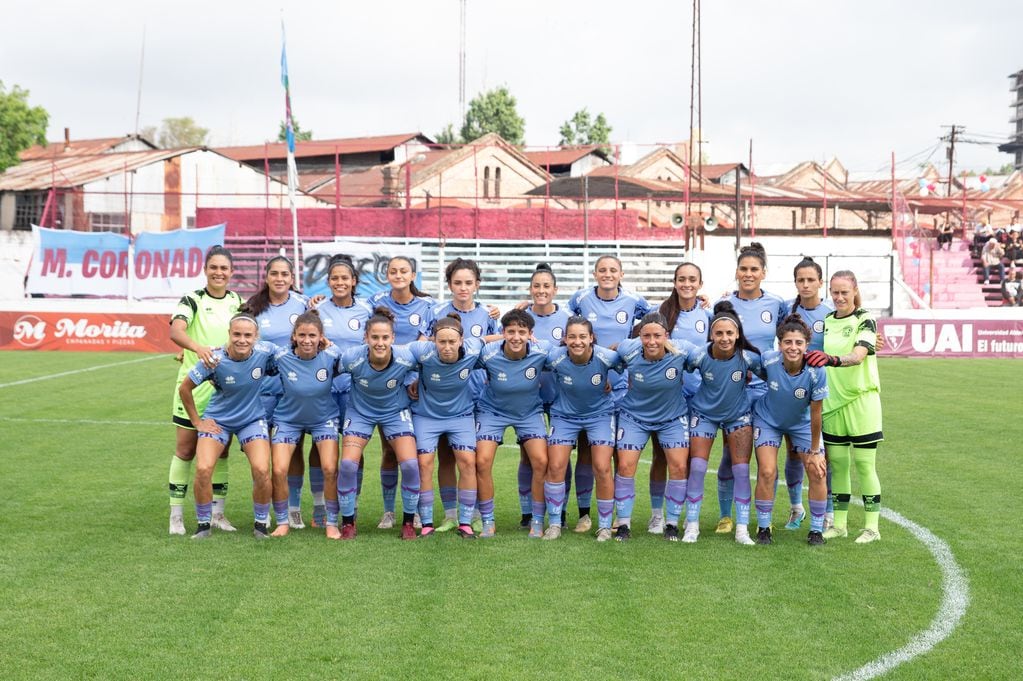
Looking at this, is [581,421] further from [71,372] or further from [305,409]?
[71,372]

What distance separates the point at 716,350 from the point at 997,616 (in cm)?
233

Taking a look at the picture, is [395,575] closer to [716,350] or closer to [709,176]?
[716,350]

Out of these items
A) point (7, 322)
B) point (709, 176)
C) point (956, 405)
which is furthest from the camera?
point (709, 176)

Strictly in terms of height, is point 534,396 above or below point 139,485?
above

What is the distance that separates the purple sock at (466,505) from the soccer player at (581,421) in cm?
50

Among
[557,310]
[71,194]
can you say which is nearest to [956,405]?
[557,310]

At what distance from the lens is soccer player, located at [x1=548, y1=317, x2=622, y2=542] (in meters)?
7.32

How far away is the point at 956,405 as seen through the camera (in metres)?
15.1

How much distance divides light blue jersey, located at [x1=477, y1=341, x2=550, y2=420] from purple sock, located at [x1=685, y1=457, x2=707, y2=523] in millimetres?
1148

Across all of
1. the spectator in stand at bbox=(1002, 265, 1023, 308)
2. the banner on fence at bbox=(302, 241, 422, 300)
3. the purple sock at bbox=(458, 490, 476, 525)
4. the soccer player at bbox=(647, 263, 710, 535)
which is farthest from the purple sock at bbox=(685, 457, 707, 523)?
the spectator in stand at bbox=(1002, 265, 1023, 308)

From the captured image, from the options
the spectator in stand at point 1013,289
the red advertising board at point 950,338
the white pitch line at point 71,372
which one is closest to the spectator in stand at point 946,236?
the spectator in stand at point 1013,289

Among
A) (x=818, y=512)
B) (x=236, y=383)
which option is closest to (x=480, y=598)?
(x=236, y=383)

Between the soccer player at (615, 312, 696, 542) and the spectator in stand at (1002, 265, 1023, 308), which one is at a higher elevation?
the spectator in stand at (1002, 265, 1023, 308)

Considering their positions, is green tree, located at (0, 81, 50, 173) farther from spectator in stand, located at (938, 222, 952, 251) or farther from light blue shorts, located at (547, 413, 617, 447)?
light blue shorts, located at (547, 413, 617, 447)
